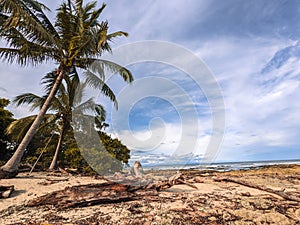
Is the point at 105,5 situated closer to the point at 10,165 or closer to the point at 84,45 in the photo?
the point at 84,45

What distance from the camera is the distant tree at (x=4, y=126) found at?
14874 millimetres

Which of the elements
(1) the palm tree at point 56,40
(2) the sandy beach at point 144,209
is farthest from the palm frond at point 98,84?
(2) the sandy beach at point 144,209

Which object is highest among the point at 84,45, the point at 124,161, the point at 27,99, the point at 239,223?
the point at 84,45

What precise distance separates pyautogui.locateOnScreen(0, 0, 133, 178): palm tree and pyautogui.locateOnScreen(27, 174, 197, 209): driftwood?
405cm

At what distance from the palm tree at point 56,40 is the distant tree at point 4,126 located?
7.04 metres

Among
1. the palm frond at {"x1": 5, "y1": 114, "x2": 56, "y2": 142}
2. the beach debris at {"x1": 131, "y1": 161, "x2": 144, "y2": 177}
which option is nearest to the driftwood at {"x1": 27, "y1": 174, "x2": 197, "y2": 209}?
the beach debris at {"x1": 131, "y1": 161, "x2": 144, "y2": 177}

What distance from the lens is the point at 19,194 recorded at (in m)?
5.68

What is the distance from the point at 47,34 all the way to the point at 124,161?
1057cm

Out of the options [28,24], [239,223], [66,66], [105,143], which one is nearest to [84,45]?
[66,66]

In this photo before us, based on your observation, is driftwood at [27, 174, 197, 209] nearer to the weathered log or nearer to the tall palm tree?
the weathered log

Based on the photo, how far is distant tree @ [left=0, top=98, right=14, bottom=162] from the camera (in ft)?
48.8

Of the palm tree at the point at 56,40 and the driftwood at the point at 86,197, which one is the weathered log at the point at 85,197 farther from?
the palm tree at the point at 56,40

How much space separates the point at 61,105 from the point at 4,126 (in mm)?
5182

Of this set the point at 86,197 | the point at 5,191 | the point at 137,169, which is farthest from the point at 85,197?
the point at 137,169
